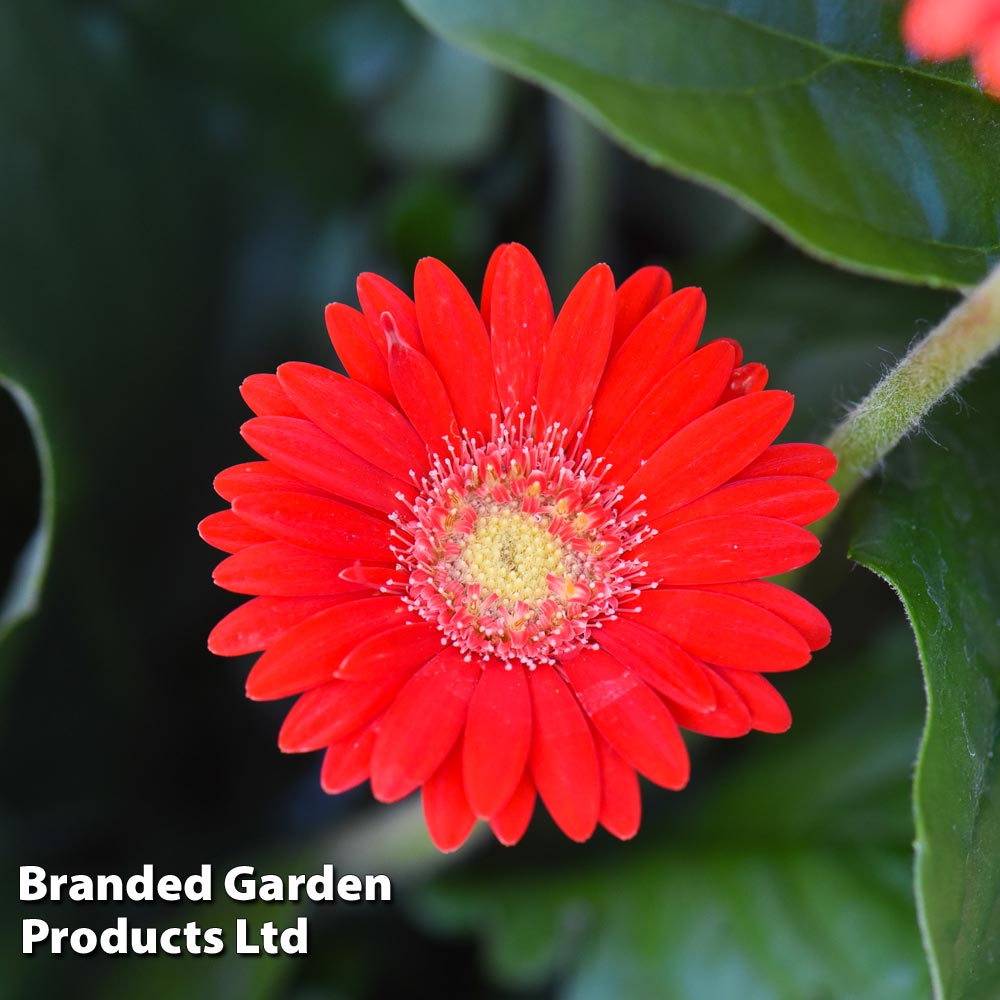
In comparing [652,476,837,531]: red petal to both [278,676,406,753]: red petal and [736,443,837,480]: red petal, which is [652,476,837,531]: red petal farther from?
[278,676,406,753]: red petal

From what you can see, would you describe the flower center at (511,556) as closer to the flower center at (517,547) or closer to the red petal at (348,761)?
the flower center at (517,547)

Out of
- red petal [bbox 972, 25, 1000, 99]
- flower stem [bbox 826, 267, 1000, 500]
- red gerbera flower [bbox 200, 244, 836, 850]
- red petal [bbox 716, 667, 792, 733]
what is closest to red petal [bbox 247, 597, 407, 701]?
red gerbera flower [bbox 200, 244, 836, 850]

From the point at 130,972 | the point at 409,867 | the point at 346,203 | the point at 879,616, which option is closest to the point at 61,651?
the point at 130,972

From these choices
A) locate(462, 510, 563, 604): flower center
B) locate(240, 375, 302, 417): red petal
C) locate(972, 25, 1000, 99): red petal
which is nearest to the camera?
locate(972, 25, 1000, 99): red petal

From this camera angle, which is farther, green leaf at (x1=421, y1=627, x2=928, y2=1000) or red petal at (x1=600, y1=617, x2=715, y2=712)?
green leaf at (x1=421, y1=627, x2=928, y2=1000)

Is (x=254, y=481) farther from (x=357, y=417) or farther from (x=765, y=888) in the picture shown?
(x=765, y=888)

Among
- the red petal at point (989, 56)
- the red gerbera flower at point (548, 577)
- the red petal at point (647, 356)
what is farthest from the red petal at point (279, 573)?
the red petal at point (989, 56)

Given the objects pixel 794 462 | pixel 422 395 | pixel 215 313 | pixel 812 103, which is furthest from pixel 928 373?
pixel 215 313

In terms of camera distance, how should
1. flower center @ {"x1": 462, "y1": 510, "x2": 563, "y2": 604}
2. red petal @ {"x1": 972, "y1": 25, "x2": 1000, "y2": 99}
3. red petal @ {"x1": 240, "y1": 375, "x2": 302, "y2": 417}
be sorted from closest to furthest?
1. red petal @ {"x1": 972, "y1": 25, "x2": 1000, "y2": 99}
2. red petal @ {"x1": 240, "y1": 375, "x2": 302, "y2": 417}
3. flower center @ {"x1": 462, "y1": 510, "x2": 563, "y2": 604}

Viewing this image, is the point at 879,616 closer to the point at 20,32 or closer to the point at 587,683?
the point at 587,683
